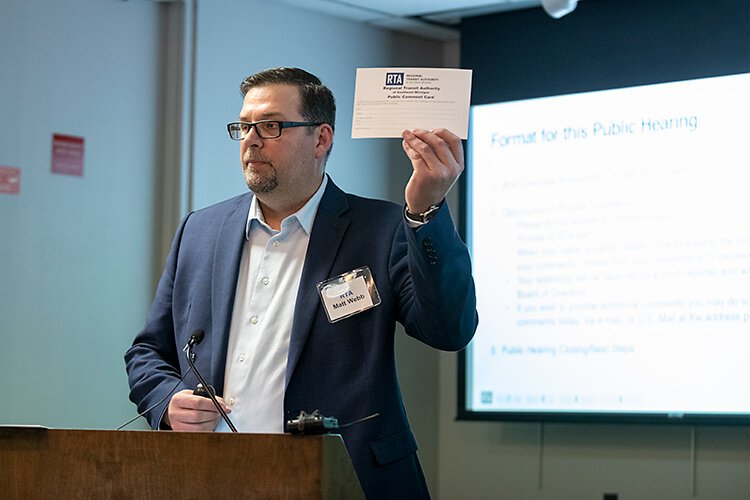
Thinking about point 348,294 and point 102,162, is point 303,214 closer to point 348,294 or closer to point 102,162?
point 348,294

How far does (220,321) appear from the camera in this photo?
2.61 metres

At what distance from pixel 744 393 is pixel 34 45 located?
3110mm

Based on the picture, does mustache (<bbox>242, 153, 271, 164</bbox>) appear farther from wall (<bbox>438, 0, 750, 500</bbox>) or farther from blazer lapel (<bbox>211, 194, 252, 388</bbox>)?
wall (<bbox>438, 0, 750, 500</bbox>)

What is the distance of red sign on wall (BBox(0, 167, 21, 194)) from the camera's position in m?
4.35

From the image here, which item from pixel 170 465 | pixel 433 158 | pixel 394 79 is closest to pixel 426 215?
pixel 433 158

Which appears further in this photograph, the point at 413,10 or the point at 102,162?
the point at 413,10

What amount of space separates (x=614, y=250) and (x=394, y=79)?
2.66 metres

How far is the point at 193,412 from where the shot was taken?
90.4 inches

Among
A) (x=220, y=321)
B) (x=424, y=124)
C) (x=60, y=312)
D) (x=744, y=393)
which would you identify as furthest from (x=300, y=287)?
(x=744, y=393)

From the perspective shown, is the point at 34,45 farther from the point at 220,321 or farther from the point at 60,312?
the point at 220,321

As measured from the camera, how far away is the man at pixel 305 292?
7.78 feet

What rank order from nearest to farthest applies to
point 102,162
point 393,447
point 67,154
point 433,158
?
point 433,158, point 393,447, point 67,154, point 102,162

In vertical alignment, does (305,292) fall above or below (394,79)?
below

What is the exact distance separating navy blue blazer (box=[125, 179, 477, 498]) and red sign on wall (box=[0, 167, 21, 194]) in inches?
70.3
